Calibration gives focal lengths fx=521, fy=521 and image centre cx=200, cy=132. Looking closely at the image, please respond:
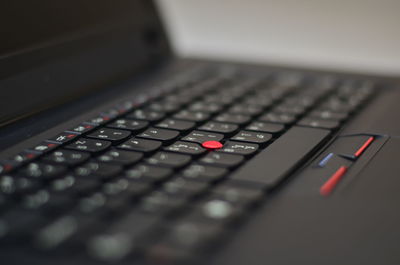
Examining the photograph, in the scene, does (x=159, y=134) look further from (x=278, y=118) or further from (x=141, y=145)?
(x=278, y=118)

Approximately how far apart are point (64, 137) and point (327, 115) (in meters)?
0.28

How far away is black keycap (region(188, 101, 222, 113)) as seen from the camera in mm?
563

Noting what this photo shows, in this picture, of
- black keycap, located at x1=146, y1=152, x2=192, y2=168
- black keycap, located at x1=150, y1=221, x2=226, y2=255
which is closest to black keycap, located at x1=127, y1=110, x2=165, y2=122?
black keycap, located at x1=146, y1=152, x2=192, y2=168

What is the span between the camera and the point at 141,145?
45 cm

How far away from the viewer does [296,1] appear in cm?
88

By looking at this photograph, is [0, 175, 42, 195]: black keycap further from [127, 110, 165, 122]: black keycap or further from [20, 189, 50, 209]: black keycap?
[127, 110, 165, 122]: black keycap

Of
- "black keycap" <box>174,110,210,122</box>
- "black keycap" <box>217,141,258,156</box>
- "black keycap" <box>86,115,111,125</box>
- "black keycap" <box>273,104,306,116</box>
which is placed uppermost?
"black keycap" <box>273,104,306,116</box>

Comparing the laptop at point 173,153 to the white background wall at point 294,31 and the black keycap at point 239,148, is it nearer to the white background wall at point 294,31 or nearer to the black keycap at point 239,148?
the black keycap at point 239,148

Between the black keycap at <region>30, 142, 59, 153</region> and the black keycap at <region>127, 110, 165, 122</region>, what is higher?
the black keycap at <region>127, 110, 165, 122</region>

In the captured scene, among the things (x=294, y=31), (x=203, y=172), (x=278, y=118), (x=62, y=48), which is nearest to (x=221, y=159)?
(x=203, y=172)

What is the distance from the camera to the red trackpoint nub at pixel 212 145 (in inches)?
17.8

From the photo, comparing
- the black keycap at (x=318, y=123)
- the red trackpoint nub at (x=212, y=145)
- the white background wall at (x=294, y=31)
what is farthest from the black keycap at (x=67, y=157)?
the white background wall at (x=294, y=31)

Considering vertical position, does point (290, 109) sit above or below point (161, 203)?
above

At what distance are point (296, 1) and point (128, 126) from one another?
1.62 feet
